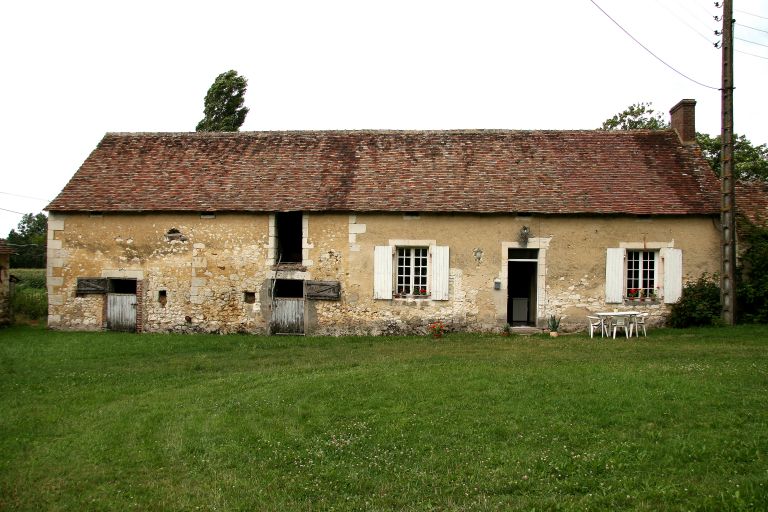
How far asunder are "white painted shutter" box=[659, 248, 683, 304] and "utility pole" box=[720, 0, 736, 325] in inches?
37.6

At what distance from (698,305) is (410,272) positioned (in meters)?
7.12

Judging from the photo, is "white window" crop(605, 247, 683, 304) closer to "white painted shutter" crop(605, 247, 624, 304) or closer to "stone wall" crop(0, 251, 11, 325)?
"white painted shutter" crop(605, 247, 624, 304)

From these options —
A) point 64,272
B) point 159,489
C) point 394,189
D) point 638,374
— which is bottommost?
point 159,489

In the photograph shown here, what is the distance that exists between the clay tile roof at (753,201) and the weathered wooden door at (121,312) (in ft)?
54.1

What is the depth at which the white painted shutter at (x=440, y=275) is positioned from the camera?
15094 millimetres

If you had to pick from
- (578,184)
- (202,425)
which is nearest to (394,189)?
(578,184)

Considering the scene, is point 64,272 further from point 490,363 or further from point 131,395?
point 490,363

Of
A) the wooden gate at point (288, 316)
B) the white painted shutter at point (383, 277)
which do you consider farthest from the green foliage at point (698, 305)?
the wooden gate at point (288, 316)

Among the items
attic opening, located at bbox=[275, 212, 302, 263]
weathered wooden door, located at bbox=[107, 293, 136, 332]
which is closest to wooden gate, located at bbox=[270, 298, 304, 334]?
attic opening, located at bbox=[275, 212, 302, 263]

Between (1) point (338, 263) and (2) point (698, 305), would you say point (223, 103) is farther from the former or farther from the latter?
(2) point (698, 305)

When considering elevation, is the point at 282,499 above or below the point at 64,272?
below

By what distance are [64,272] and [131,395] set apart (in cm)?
900

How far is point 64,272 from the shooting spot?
16.2 meters

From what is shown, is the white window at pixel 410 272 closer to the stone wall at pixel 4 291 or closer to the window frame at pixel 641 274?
the window frame at pixel 641 274
